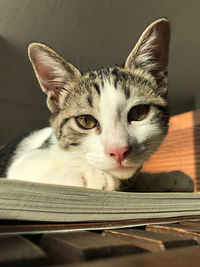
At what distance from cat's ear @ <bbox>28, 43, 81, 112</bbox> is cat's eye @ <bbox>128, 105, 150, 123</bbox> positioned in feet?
0.76

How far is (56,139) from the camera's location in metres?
0.83

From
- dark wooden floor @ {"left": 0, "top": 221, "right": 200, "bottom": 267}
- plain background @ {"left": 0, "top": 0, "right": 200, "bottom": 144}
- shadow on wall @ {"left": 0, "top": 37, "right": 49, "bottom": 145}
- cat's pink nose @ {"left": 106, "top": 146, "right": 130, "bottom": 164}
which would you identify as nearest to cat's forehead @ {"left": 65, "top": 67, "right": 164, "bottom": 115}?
cat's pink nose @ {"left": 106, "top": 146, "right": 130, "bottom": 164}

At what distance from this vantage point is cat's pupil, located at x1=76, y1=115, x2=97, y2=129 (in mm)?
686

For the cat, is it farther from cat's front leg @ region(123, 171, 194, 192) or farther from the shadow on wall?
the shadow on wall

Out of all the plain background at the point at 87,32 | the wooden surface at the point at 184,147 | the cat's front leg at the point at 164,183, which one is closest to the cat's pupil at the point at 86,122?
the cat's front leg at the point at 164,183

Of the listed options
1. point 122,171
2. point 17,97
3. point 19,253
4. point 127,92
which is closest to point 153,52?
point 127,92

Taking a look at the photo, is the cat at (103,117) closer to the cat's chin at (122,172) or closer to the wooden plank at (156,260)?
the cat's chin at (122,172)

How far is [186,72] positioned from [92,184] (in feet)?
5.59

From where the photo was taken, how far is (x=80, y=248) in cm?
28

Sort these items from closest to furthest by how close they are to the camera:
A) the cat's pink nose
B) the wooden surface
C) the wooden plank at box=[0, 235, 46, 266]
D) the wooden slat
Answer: the wooden plank at box=[0, 235, 46, 266] → the wooden slat → the cat's pink nose → the wooden surface

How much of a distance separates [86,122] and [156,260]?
474 millimetres

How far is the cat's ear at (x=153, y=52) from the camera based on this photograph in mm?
754

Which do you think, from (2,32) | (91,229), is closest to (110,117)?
(91,229)

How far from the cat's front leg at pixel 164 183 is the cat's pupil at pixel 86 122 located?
214 millimetres
